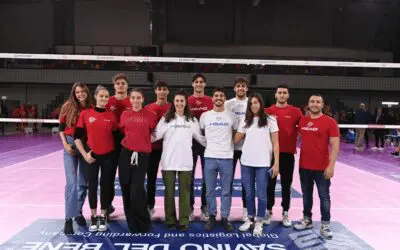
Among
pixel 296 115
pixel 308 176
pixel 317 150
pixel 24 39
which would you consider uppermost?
pixel 24 39

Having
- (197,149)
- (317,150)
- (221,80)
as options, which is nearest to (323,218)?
(317,150)

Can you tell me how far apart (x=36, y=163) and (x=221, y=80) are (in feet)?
47.3

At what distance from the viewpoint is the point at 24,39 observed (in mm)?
25062

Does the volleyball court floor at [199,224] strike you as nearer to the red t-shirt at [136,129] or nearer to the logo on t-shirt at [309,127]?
the red t-shirt at [136,129]

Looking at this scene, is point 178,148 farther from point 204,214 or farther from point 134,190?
point 204,214

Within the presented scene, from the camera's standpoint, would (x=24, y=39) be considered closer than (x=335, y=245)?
No

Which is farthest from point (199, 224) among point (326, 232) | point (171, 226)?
point (326, 232)

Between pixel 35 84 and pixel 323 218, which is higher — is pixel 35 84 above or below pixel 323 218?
above

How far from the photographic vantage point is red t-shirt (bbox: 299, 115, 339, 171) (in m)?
4.45

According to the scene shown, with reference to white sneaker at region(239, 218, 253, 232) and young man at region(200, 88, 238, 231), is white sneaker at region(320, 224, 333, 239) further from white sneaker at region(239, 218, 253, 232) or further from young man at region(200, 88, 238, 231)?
young man at region(200, 88, 238, 231)

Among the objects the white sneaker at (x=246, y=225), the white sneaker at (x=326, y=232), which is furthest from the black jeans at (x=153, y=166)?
the white sneaker at (x=326, y=232)

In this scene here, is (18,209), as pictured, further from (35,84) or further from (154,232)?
(35,84)

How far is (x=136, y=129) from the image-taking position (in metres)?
4.48

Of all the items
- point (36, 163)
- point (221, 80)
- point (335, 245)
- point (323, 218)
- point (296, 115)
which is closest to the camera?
point (335, 245)
